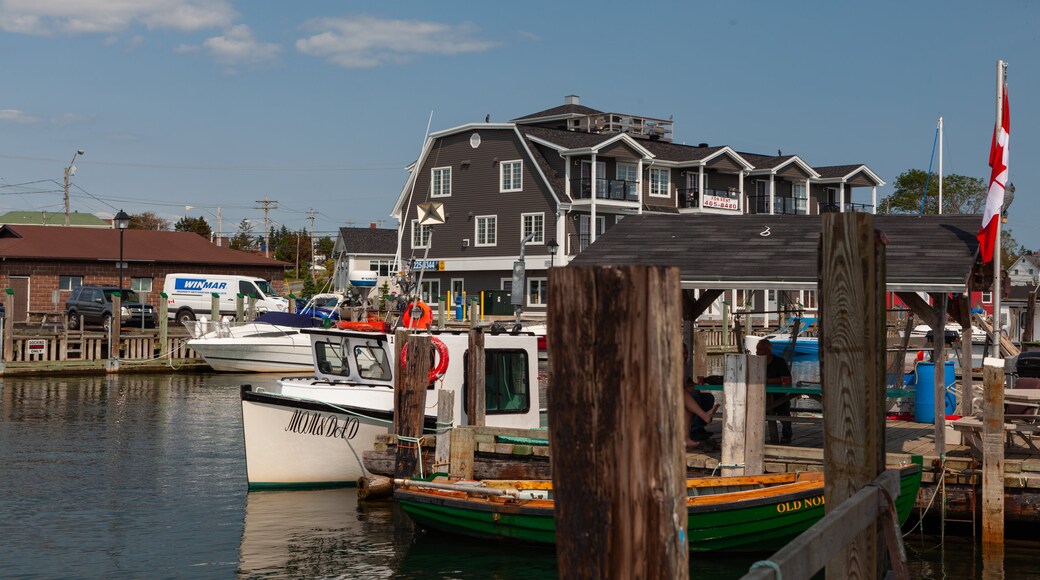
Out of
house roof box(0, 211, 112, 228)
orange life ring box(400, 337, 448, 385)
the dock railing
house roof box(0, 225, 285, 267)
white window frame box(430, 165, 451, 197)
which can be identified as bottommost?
the dock railing

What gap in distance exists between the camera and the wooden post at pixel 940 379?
13.3 m

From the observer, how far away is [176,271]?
60.3m

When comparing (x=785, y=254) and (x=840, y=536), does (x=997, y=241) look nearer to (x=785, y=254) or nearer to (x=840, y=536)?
(x=785, y=254)

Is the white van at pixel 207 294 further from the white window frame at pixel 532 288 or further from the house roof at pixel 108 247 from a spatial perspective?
the white window frame at pixel 532 288

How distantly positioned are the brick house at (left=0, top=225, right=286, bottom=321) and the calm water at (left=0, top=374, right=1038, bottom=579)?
1400 inches

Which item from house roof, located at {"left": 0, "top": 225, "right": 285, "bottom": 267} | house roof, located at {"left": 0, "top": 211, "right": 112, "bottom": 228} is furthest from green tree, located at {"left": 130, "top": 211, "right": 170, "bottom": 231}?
house roof, located at {"left": 0, "top": 225, "right": 285, "bottom": 267}

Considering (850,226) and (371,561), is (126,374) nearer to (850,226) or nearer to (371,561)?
(371,561)

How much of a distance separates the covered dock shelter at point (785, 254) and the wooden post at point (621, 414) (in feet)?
31.4

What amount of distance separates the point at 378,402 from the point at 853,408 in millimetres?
13318

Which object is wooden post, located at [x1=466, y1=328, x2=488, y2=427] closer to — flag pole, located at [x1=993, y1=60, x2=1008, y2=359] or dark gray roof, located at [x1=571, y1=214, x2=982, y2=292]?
dark gray roof, located at [x1=571, y1=214, x2=982, y2=292]

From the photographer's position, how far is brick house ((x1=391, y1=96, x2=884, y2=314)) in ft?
195

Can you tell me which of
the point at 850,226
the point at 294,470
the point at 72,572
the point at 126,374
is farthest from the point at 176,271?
the point at 850,226

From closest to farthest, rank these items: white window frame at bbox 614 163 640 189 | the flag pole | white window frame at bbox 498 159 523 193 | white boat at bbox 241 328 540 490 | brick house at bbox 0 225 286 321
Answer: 1. the flag pole
2. white boat at bbox 241 328 540 490
3. brick house at bbox 0 225 286 321
4. white window frame at bbox 498 159 523 193
5. white window frame at bbox 614 163 640 189

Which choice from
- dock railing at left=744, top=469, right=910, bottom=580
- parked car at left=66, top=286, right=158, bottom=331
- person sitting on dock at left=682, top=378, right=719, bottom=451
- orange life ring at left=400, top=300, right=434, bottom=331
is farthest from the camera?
parked car at left=66, top=286, right=158, bottom=331
